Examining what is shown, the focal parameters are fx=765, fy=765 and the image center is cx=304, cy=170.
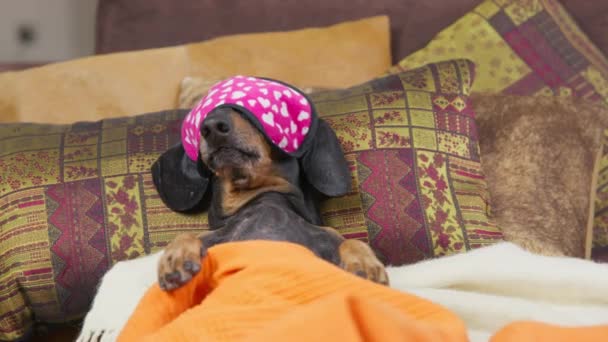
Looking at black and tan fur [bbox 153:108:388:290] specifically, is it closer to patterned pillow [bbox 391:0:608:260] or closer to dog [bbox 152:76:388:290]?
dog [bbox 152:76:388:290]

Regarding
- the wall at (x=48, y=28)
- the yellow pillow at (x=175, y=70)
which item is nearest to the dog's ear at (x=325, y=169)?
the yellow pillow at (x=175, y=70)

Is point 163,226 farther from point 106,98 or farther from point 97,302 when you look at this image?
point 106,98

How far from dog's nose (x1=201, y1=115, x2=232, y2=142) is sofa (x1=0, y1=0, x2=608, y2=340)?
265mm

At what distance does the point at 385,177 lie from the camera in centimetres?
147

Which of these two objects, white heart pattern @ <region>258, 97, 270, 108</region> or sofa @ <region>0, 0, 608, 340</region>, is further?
sofa @ <region>0, 0, 608, 340</region>

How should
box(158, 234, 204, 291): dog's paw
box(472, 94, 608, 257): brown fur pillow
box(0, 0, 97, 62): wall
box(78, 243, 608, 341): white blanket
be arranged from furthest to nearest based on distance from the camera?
box(0, 0, 97, 62): wall
box(472, 94, 608, 257): brown fur pillow
box(78, 243, 608, 341): white blanket
box(158, 234, 204, 291): dog's paw

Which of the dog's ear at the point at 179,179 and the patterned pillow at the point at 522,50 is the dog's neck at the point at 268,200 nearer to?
the dog's ear at the point at 179,179

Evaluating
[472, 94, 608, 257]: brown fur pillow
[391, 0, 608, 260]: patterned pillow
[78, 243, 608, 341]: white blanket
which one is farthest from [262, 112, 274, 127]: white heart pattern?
[391, 0, 608, 260]: patterned pillow

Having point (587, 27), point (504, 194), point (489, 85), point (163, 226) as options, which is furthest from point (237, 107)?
point (587, 27)

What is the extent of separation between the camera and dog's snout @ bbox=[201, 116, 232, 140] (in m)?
1.24

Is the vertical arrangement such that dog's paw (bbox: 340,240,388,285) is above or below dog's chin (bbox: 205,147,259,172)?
below

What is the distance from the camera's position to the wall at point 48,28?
2.72 meters

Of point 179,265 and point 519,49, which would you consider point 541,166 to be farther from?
point 179,265

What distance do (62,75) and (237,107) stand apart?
0.77 meters
